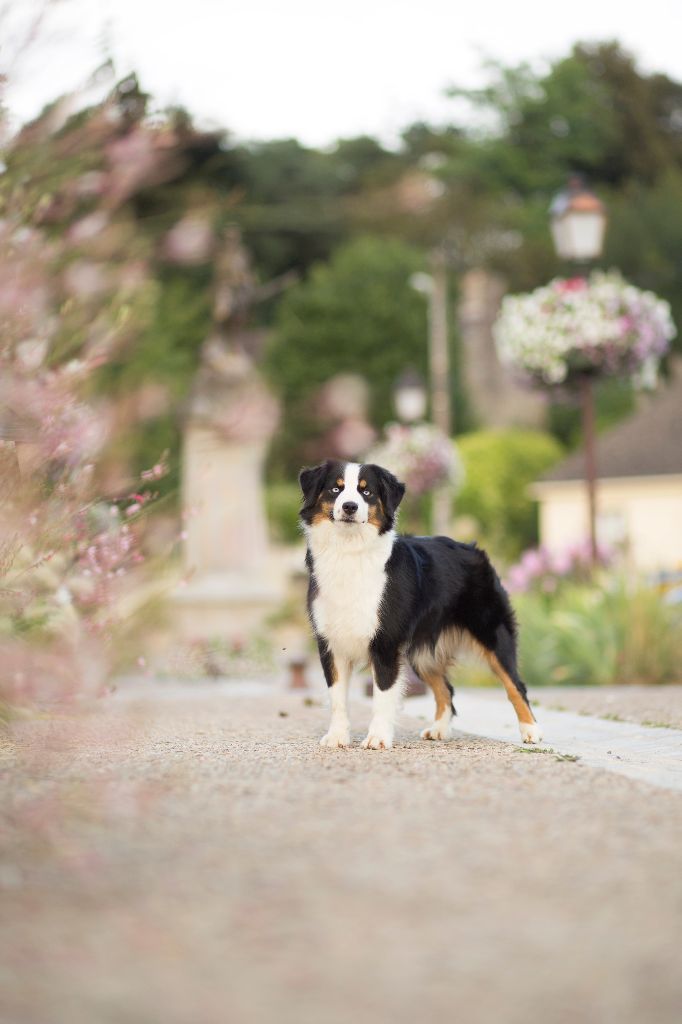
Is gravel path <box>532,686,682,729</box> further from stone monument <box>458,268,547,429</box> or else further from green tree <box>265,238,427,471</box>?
stone monument <box>458,268,547,429</box>

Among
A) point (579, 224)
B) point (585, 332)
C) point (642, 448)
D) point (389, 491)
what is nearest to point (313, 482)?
point (389, 491)

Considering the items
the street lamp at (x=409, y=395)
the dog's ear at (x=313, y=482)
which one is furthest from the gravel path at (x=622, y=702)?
the street lamp at (x=409, y=395)

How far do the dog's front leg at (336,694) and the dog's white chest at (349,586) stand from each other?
59mm

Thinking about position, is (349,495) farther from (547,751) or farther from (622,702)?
(622,702)

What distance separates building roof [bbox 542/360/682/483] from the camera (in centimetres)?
3169

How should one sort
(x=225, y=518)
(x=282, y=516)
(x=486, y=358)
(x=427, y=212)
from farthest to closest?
(x=486, y=358), (x=427, y=212), (x=282, y=516), (x=225, y=518)

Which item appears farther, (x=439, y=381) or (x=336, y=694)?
(x=439, y=381)

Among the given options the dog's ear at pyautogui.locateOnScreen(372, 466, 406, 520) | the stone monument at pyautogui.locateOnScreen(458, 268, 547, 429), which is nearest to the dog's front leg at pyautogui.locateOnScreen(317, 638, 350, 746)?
the dog's ear at pyautogui.locateOnScreen(372, 466, 406, 520)

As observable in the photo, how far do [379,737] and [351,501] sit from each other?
46.0 inches

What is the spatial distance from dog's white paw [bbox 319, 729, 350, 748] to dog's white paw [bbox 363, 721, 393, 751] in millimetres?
108

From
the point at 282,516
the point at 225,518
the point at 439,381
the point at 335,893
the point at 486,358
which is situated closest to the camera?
the point at 335,893

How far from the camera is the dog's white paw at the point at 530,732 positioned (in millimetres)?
6766

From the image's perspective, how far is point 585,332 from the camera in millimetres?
13750

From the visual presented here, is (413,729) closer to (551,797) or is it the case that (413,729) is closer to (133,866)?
(551,797)
